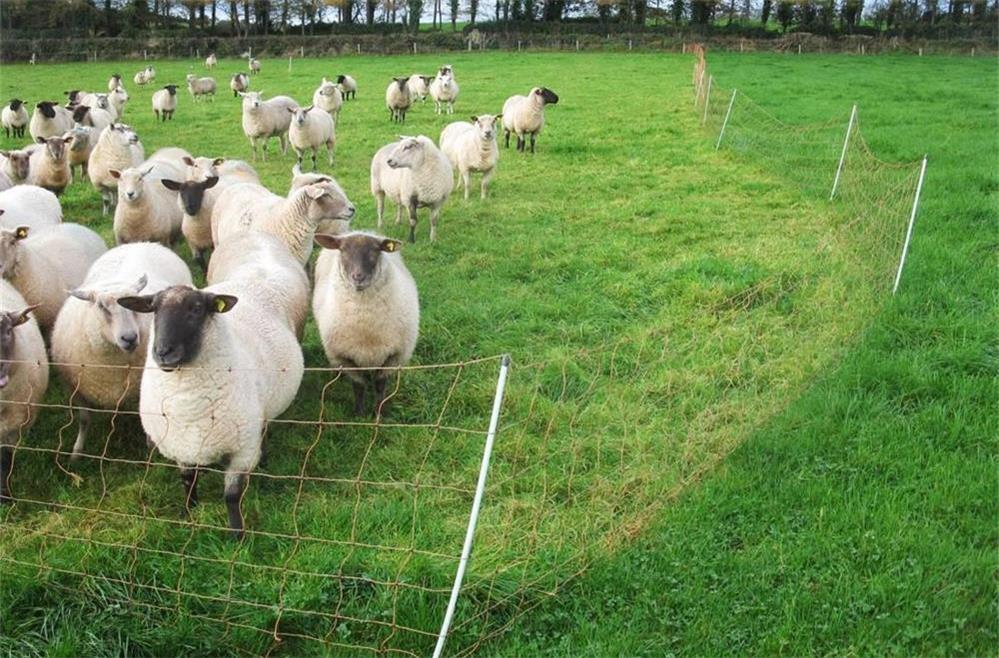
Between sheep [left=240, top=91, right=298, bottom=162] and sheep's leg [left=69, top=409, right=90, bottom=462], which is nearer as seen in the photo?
sheep's leg [left=69, top=409, right=90, bottom=462]

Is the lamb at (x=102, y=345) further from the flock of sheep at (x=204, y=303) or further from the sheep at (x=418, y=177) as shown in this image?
the sheep at (x=418, y=177)

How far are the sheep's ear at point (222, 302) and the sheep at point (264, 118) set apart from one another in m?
12.1

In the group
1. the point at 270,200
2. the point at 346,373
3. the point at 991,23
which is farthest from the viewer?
the point at 991,23

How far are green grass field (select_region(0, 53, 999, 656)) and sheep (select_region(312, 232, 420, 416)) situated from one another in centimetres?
29

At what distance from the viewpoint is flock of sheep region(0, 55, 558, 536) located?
13.8 feet

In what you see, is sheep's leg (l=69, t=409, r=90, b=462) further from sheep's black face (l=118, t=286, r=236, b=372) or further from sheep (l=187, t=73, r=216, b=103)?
sheep (l=187, t=73, r=216, b=103)

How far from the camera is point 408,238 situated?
9859 mm

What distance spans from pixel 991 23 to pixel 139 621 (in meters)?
59.2

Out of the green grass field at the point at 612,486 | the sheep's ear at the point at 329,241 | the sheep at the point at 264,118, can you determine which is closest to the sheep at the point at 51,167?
the sheep at the point at 264,118

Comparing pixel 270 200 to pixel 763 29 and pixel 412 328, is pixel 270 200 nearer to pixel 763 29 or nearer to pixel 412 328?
pixel 412 328

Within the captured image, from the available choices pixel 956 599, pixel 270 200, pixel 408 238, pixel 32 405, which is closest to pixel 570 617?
pixel 956 599

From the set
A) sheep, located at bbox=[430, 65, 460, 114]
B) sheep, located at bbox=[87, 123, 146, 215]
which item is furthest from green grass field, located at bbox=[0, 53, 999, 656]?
sheep, located at bbox=[430, 65, 460, 114]

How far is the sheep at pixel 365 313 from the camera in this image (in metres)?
5.49

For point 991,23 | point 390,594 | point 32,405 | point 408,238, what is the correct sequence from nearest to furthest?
point 390,594, point 32,405, point 408,238, point 991,23
